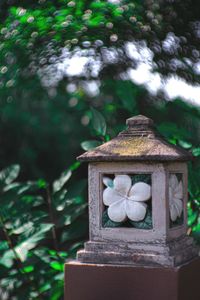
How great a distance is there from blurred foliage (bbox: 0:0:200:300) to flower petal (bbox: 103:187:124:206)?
1.08m

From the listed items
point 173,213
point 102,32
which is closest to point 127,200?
point 173,213

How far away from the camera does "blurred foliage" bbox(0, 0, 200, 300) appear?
393cm

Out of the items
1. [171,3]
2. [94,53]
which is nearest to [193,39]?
[171,3]

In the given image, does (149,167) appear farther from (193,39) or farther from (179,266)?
(193,39)

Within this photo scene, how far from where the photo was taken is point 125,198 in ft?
8.65

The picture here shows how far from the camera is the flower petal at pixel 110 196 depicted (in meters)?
2.66

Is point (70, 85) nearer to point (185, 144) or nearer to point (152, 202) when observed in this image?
point (185, 144)

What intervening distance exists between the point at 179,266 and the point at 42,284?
1.76m

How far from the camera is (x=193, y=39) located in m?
4.25

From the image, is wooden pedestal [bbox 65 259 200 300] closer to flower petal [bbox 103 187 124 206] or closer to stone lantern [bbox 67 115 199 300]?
stone lantern [bbox 67 115 199 300]

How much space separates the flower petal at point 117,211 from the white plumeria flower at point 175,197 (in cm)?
23

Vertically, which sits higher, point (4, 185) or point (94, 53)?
point (94, 53)

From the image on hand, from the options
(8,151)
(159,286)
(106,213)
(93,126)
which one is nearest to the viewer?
Result: (159,286)

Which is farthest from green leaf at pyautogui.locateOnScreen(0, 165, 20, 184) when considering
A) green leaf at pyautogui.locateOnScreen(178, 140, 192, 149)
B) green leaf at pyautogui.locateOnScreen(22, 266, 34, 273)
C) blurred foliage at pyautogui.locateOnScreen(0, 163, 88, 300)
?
green leaf at pyautogui.locateOnScreen(178, 140, 192, 149)
